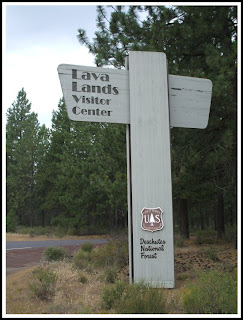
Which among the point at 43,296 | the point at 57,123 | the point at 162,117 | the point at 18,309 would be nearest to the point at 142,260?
the point at 43,296

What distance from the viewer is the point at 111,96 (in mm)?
6586

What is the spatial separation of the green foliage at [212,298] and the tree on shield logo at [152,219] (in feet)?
5.05

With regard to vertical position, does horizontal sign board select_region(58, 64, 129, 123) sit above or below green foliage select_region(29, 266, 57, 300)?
above

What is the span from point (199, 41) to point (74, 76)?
460 cm

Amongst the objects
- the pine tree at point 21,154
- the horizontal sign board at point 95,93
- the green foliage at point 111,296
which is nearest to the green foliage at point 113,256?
the green foliage at point 111,296

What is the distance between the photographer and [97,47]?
32.3ft

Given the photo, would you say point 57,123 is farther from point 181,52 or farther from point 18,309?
point 18,309

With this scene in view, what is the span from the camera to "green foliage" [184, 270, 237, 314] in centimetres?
449

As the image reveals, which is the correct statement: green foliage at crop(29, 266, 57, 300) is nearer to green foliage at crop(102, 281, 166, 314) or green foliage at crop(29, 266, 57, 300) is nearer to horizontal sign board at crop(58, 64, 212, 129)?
green foliage at crop(102, 281, 166, 314)

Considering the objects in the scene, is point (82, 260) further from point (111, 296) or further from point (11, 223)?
point (11, 223)

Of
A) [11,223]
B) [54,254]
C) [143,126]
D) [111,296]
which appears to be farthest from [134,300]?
[11,223]

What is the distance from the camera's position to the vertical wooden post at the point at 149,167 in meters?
6.21

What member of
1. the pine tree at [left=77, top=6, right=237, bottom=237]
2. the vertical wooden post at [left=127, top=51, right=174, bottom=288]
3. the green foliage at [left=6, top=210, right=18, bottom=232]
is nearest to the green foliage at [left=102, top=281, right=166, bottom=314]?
the vertical wooden post at [left=127, top=51, right=174, bottom=288]

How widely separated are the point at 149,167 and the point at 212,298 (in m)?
2.59
